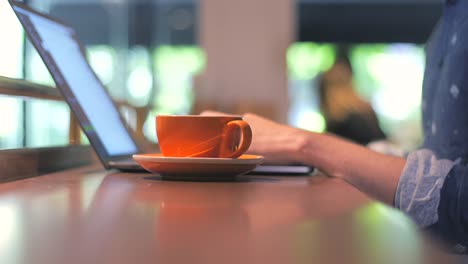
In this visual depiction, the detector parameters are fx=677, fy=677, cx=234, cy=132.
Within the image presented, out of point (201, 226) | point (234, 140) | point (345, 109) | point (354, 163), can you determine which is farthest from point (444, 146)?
point (345, 109)

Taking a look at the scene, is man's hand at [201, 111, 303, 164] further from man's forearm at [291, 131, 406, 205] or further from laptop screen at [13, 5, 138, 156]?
laptop screen at [13, 5, 138, 156]

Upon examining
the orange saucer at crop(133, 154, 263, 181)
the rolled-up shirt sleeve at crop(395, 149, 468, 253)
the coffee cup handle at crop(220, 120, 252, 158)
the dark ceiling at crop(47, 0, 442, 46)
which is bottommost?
the rolled-up shirt sleeve at crop(395, 149, 468, 253)

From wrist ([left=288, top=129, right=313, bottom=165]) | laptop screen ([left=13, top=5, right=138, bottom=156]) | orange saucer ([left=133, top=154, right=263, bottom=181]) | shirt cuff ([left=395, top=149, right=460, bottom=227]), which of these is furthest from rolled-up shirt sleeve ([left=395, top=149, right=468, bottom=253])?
laptop screen ([left=13, top=5, right=138, bottom=156])

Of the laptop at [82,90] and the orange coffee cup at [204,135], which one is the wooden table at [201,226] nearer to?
the orange coffee cup at [204,135]

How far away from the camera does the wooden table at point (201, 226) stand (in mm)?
329

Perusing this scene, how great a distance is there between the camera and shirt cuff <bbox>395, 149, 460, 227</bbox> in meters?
0.92

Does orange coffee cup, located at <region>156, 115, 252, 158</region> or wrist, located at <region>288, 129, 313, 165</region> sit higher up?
orange coffee cup, located at <region>156, 115, 252, 158</region>

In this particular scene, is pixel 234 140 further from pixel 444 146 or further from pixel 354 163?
pixel 444 146

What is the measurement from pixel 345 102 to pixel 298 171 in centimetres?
412

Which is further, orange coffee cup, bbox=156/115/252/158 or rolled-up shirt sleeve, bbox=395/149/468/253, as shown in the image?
rolled-up shirt sleeve, bbox=395/149/468/253

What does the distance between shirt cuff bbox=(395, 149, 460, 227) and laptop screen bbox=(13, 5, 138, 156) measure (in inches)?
16.8

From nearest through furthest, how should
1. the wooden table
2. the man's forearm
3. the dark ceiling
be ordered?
the wooden table → the man's forearm → the dark ceiling

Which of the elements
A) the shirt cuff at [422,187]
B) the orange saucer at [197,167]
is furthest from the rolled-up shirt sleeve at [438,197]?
the orange saucer at [197,167]

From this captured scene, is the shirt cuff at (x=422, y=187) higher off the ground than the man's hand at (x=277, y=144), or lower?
lower
